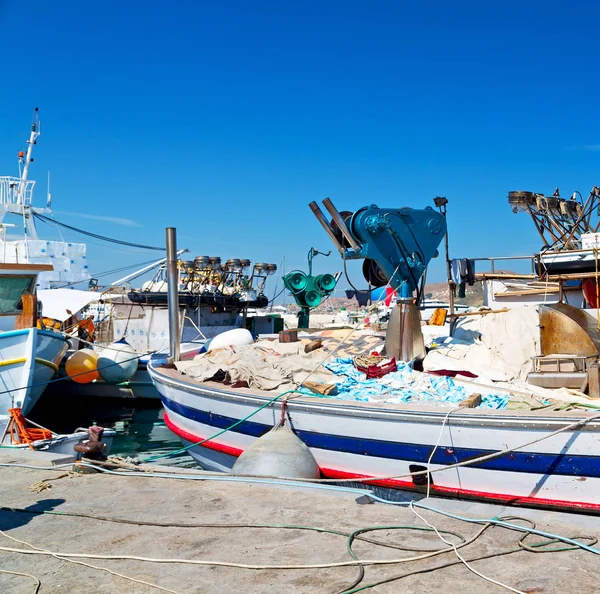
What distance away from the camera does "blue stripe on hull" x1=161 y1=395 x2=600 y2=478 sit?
5953mm

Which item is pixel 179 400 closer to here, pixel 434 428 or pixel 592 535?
pixel 434 428

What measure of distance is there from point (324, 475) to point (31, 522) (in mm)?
3807

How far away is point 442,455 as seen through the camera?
262 inches

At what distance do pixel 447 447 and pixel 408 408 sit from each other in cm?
61

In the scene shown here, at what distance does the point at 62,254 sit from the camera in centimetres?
3172

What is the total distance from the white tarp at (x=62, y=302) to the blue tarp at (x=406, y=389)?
1689 cm

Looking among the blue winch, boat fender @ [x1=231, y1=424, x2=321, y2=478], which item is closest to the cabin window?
the blue winch

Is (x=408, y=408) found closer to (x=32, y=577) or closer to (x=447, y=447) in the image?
(x=447, y=447)

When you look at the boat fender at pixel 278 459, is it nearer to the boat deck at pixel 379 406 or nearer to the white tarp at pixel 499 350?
the boat deck at pixel 379 406

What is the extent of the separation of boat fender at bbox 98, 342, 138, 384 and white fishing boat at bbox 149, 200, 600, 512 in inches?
353

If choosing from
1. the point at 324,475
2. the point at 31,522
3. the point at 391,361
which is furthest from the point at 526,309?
the point at 31,522

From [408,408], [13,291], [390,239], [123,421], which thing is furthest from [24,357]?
[408,408]

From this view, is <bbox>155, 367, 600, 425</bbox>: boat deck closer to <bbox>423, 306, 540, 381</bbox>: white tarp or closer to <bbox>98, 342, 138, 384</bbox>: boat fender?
<bbox>423, 306, 540, 381</bbox>: white tarp

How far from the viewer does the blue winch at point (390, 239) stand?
10.2 metres
